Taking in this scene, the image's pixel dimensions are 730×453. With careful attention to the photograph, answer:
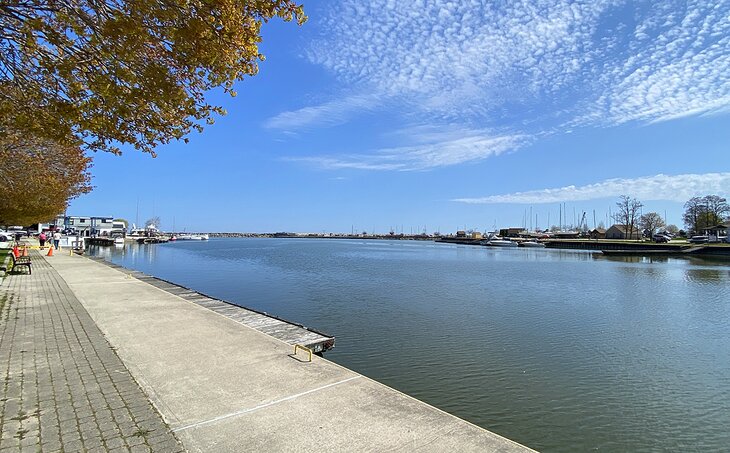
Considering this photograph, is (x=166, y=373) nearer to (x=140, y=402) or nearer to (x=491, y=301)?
(x=140, y=402)

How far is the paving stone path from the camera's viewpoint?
4.05 metres

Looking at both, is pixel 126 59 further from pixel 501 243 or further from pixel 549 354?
pixel 501 243

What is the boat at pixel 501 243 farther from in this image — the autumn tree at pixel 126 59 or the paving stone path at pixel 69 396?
the autumn tree at pixel 126 59

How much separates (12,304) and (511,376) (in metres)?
13.1

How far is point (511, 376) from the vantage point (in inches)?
370

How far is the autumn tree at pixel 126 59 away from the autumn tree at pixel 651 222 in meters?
116

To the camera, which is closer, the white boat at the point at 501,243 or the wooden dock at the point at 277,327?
the wooden dock at the point at 277,327

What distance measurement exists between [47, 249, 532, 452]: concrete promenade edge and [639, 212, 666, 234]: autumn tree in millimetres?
114176

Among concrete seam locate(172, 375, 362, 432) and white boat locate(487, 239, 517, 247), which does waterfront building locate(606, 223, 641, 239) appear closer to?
white boat locate(487, 239, 517, 247)

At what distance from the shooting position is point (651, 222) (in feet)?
327

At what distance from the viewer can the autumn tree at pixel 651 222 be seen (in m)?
99.4

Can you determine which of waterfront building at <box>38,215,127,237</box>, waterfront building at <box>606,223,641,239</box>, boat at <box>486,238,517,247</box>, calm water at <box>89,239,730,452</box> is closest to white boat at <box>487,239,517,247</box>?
boat at <box>486,238,517,247</box>

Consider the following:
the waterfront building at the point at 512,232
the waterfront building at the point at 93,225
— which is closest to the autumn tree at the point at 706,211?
the waterfront building at the point at 512,232

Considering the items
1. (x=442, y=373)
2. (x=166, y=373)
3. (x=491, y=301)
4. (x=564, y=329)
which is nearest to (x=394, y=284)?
(x=491, y=301)
